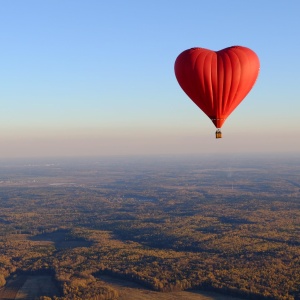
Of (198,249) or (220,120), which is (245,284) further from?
(220,120)

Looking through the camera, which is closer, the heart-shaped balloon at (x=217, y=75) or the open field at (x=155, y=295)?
the heart-shaped balloon at (x=217, y=75)

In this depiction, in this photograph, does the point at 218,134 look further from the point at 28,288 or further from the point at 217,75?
the point at 28,288

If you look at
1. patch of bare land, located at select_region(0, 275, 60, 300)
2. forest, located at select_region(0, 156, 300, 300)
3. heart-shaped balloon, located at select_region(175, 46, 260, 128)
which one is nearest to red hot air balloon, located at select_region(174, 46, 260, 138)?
heart-shaped balloon, located at select_region(175, 46, 260, 128)

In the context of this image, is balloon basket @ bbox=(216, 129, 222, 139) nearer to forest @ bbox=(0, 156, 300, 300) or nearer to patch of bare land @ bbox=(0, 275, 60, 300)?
forest @ bbox=(0, 156, 300, 300)

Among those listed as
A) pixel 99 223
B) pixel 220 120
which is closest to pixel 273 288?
pixel 220 120

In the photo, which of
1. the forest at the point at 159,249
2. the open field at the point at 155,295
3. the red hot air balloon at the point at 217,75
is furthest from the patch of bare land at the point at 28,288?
the red hot air balloon at the point at 217,75

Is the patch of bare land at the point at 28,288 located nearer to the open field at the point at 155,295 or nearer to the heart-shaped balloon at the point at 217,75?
the open field at the point at 155,295

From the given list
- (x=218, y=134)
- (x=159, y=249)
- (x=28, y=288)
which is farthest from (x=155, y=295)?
(x=218, y=134)

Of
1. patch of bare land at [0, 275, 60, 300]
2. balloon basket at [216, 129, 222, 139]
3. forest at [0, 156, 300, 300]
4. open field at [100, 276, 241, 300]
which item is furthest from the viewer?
forest at [0, 156, 300, 300]

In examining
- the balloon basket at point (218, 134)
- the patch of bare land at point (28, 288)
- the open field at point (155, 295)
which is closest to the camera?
the balloon basket at point (218, 134)
